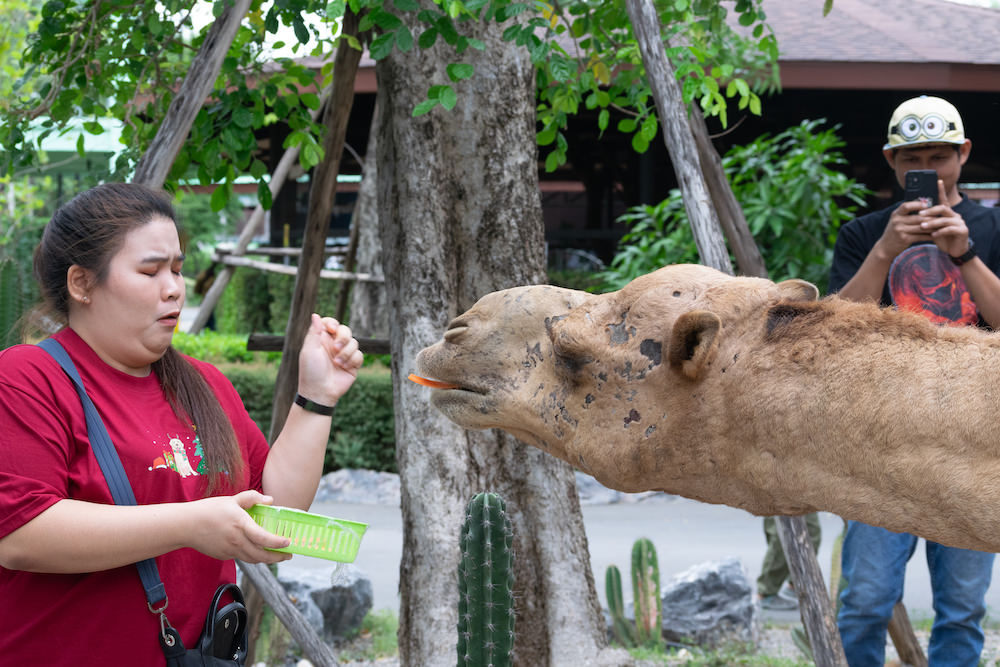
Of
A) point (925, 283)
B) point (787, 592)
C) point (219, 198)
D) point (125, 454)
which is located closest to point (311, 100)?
point (219, 198)

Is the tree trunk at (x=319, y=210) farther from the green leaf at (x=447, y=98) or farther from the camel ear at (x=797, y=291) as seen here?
the camel ear at (x=797, y=291)

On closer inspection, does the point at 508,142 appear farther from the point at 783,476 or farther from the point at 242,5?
the point at 783,476

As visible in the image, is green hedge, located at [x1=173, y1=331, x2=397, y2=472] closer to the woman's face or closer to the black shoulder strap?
the woman's face

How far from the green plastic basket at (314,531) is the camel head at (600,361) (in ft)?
1.09

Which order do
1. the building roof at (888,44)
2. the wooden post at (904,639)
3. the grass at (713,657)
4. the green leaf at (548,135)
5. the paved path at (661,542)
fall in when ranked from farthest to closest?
the building roof at (888,44)
the paved path at (661,542)
the grass at (713,657)
the green leaf at (548,135)
the wooden post at (904,639)

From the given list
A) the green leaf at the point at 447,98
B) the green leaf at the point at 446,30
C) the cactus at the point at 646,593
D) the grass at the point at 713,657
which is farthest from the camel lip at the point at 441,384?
the grass at the point at 713,657

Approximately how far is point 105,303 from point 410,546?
2059mm

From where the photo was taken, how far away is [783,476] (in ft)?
5.44

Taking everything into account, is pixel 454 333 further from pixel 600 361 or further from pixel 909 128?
pixel 909 128

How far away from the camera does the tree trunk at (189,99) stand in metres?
3.13

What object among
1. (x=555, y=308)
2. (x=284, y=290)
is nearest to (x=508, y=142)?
(x=555, y=308)

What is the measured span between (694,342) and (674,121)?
69.9 inches

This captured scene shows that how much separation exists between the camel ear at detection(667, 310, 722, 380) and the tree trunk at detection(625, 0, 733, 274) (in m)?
1.63

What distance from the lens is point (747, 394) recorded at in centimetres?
167
